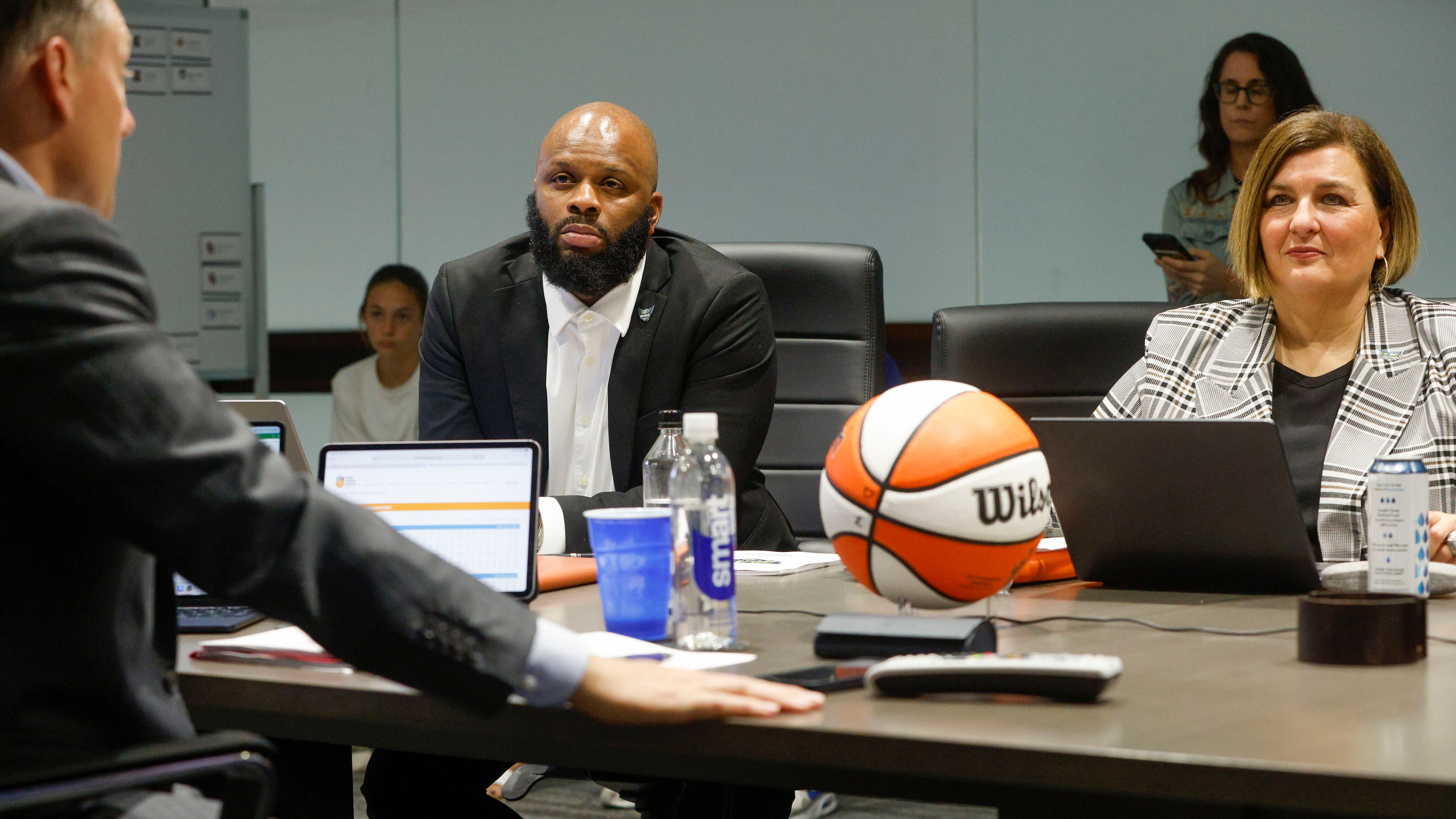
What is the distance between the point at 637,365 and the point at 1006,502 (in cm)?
127

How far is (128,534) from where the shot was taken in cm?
89

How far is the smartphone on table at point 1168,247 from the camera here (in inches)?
139

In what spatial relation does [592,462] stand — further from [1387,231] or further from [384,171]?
[384,171]

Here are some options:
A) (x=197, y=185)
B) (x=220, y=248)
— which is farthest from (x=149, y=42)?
(x=220, y=248)

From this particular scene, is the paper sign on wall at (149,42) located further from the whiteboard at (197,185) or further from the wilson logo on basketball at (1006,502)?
the wilson logo on basketball at (1006,502)

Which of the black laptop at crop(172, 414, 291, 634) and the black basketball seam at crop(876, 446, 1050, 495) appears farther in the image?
the black laptop at crop(172, 414, 291, 634)

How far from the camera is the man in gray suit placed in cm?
85

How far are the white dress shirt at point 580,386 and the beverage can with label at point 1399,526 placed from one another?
136cm

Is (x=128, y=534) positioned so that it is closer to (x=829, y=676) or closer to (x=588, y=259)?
(x=829, y=676)

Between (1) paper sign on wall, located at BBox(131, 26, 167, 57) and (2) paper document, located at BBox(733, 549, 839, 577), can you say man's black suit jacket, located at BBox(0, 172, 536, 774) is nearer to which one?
(2) paper document, located at BBox(733, 549, 839, 577)

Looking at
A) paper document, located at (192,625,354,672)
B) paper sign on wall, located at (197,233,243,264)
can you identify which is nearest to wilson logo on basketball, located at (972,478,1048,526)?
paper document, located at (192,625,354,672)

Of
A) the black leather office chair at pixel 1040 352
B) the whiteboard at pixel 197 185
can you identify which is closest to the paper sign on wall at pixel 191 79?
the whiteboard at pixel 197 185

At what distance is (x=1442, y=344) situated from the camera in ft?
6.75

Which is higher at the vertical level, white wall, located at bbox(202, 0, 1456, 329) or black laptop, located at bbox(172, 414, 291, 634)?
white wall, located at bbox(202, 0, 1456, 329)
